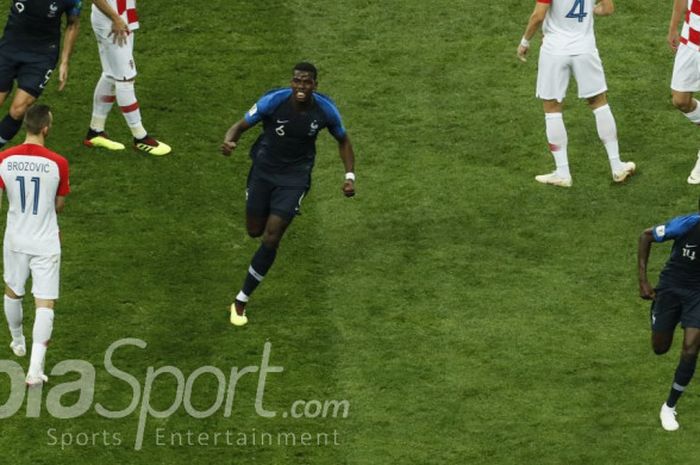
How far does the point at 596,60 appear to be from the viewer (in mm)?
18062

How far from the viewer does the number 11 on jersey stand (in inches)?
703

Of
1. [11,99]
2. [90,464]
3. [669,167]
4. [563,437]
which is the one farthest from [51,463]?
[669,167]

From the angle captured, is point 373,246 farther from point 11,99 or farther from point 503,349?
point 11,99

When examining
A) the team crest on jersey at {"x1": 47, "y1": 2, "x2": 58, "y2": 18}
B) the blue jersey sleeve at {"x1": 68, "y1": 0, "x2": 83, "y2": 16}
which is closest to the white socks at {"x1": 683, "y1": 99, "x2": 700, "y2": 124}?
the blue jersey sleeve at {"x1": 68, "y1": 0, "x2": 83, "y2": 16}

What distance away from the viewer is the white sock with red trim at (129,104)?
18516 mm

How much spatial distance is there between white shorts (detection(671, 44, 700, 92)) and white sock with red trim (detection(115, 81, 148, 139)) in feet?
18.9

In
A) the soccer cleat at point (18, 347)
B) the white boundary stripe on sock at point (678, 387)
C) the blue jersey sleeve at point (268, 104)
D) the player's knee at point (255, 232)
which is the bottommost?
the soccer cleat at point (18, 347)

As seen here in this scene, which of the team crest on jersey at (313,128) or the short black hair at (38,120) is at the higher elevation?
the short black hair at (38,120)

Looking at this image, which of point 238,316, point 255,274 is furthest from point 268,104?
point 238,316

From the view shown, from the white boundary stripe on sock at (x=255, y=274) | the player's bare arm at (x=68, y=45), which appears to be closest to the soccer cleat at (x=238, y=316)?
the white boundary stripe on sock at (x=255, y=274)

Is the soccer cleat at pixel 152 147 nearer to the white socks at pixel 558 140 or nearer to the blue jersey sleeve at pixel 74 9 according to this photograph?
the blue jersey sleeve at pixel 74 9

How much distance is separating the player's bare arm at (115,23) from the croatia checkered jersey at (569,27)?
4.44m

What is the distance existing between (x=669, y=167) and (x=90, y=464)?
767 centimetres

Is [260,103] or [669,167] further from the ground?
[260,103]
